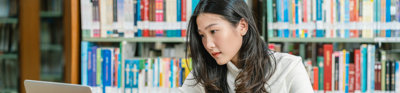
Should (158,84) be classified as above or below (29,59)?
below

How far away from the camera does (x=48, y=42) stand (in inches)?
86.0

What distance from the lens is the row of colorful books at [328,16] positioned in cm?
198

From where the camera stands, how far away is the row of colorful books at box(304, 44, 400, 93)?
2.01m

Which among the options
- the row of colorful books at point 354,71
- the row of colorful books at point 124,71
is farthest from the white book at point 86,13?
the row of colorful books at point 354,71

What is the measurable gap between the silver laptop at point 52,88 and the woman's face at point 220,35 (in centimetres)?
36

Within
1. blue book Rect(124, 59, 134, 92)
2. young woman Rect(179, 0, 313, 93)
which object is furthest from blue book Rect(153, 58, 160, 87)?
young woman Rect(179, 0, 313, 93)

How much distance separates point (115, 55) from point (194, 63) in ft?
Answer: 3.11

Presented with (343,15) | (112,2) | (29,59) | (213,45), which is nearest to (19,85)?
(29,59)

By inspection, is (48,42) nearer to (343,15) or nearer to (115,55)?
(115,55)

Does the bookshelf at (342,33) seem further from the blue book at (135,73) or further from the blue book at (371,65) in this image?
the blue book at (135,73)

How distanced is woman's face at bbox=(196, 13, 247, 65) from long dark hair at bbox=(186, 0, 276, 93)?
16 millimetres

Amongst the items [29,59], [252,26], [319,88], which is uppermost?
[252,26]

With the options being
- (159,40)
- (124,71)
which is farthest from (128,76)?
(159,40)

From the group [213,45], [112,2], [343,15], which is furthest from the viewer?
[112,2]
